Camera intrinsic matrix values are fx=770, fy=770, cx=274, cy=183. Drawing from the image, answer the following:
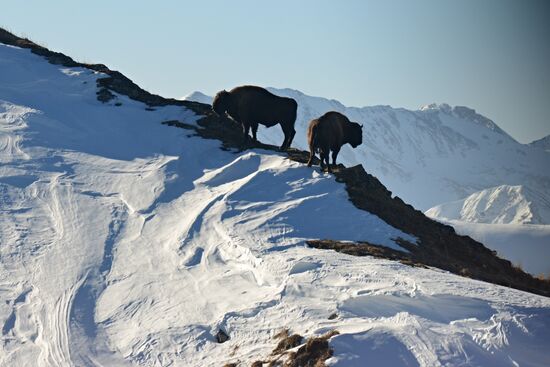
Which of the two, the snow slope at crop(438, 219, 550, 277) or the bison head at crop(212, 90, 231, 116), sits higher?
the bison head at crop(212, 90, 231, 116)

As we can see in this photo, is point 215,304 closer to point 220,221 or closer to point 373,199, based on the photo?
point 220,221

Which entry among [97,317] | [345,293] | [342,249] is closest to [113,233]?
[97,317]

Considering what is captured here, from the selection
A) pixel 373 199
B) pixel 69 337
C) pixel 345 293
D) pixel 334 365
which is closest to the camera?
pixel 334 365

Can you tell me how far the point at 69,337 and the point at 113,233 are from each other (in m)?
5.49

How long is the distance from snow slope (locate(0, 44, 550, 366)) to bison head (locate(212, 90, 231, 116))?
1446mm

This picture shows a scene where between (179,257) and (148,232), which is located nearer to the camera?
(179,257)

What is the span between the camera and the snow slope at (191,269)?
41.3 feet

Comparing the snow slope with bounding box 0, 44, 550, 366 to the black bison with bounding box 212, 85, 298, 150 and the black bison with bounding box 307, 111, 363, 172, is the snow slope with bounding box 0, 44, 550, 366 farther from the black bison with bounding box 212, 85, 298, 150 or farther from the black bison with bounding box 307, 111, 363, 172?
the black bison with bounding box 212, 85, 298, 150

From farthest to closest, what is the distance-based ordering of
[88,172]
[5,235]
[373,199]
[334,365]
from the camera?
1. [88,172]
2. [373,199]
3. [5,235]
4. [334,365]

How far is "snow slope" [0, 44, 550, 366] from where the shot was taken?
12.6 m

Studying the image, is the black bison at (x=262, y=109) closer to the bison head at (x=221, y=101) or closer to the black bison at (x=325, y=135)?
the bison head at (x=221, y=101)

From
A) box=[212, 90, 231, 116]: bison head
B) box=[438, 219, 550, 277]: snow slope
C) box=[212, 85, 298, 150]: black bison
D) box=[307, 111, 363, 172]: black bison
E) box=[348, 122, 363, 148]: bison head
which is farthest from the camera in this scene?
box=[438, 219, 550, 277]: snow slope

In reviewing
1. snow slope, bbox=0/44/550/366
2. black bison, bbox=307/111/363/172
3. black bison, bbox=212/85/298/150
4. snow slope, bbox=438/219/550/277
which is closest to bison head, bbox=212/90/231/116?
black bison, bbox=212/85/298/150

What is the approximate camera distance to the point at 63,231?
67.8 feet
